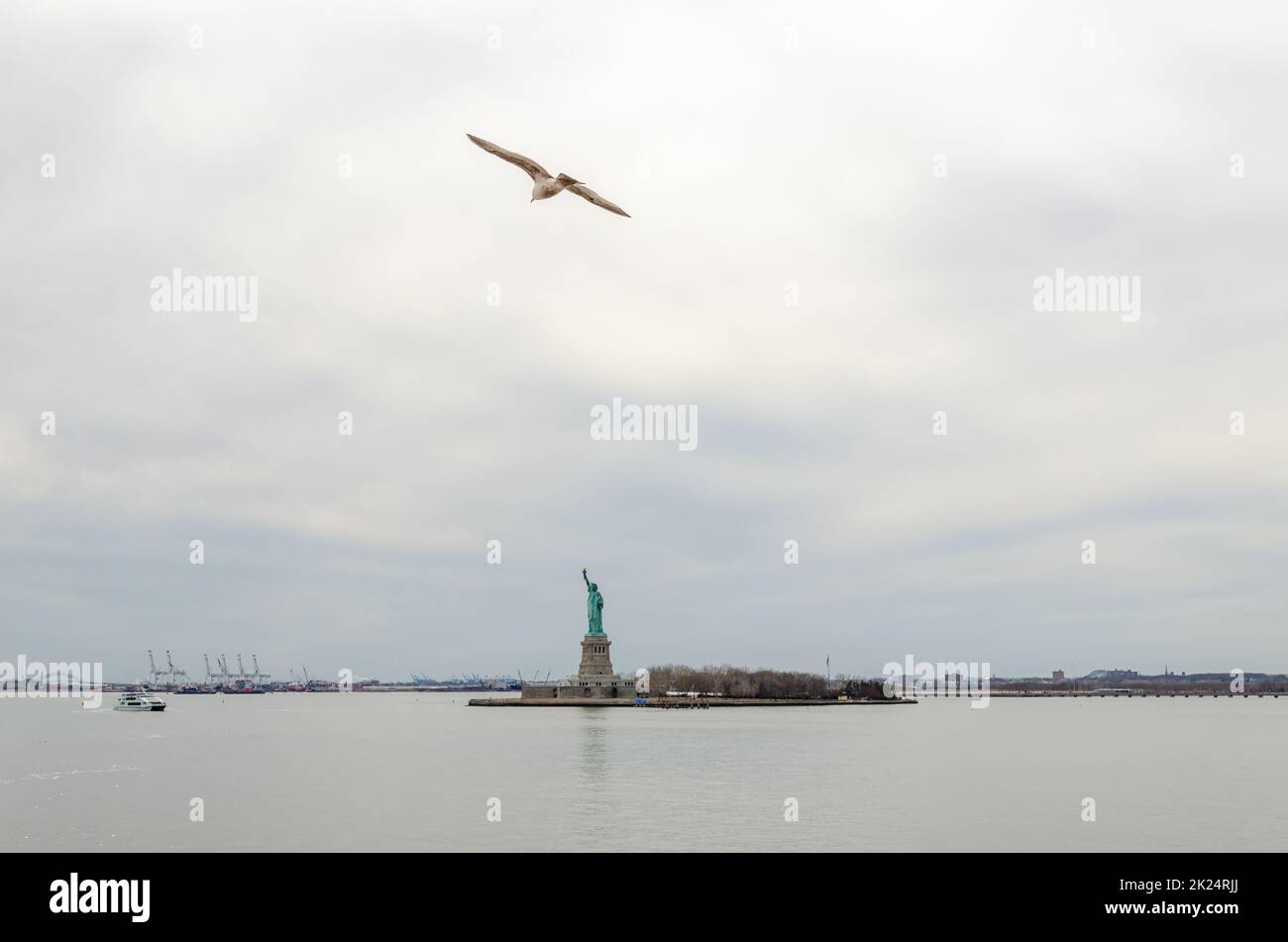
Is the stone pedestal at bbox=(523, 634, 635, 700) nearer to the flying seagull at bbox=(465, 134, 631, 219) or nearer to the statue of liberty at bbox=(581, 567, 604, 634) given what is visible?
the statue of liberty at bbox=(581, 567, 604, 634)

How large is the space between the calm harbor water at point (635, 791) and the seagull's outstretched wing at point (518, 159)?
1044 inches

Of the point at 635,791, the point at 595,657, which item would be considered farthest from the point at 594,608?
the point at 635,791

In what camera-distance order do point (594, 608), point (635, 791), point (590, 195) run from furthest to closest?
point (594, 608)
point (635, 791)
point (590, 195)

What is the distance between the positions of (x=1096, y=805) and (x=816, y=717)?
105m

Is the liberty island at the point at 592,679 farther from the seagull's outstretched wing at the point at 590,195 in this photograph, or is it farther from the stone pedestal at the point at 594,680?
the seagull's outstretched wing at the point at 590,195

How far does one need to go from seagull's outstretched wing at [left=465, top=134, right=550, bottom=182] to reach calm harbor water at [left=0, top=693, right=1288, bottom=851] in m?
26.5

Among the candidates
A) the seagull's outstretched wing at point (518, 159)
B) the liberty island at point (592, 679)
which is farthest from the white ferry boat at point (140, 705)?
the seagull's outstretched wing at point (518, 159)

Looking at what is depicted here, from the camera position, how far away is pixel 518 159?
1880 cm

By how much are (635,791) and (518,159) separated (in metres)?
42.5

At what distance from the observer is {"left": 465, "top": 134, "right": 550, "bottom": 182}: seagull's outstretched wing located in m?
18.3

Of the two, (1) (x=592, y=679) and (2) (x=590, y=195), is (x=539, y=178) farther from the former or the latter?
(1) (x=592, y=679)

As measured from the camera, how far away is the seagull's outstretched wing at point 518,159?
18.3 meters

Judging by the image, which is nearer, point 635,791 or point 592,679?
point 635,791
